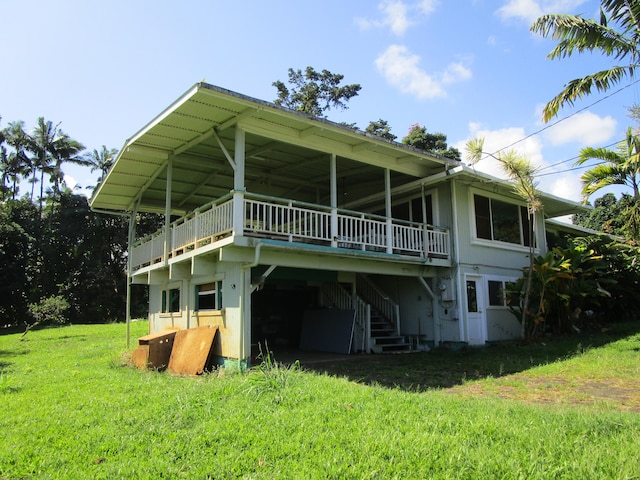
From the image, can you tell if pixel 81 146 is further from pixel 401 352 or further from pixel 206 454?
pixel 206 454

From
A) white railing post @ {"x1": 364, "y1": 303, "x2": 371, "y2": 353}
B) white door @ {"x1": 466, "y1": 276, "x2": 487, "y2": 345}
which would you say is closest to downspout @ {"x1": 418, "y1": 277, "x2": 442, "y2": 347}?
white door @ {"x1": 466, "y1": 276, "x2": 487, "y2": 345}

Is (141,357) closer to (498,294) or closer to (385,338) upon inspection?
(385,338)

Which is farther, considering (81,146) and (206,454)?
(81,146)

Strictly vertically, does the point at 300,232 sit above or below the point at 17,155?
below

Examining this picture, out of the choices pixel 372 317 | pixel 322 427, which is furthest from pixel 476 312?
pixel 322 427

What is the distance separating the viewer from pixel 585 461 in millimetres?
3928

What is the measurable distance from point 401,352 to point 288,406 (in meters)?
7.78

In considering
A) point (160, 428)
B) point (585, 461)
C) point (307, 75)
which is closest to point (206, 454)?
point (160, 428)

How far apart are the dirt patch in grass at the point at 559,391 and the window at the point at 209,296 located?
566 cm

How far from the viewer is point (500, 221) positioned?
586 inches

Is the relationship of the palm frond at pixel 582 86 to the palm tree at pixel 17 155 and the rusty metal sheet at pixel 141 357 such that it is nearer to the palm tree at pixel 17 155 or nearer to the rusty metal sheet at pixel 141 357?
the rusty metal sheet at pixel 141 357

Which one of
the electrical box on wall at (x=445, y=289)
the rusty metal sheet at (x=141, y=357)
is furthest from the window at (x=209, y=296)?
the electrical box on wall at (x=445, y=289)

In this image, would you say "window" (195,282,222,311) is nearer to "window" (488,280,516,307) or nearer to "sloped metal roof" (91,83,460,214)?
"sloped metal roof" (91,83,460,214)

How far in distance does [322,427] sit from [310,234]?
18.2 feet
